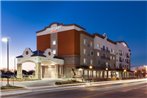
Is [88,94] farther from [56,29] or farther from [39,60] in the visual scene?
[56,29]

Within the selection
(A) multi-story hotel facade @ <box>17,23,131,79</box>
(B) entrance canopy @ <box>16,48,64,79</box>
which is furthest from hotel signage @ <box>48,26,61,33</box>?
(B) entrance canopy @ <box>16,48,64,79</box>

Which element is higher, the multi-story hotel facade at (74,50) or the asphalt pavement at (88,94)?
the multi-story hotel facade at (74,50)

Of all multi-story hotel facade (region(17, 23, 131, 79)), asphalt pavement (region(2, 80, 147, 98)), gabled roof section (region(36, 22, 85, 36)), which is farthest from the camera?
gabled roof section (region(36, 22, 85, 36))

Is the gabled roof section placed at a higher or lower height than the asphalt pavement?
higher

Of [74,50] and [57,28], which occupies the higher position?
[57,28]

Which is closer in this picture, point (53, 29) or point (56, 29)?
point (56, 29)

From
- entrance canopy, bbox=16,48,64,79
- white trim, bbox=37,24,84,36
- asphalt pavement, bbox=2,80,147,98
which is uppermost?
white trim, bbox=37,24,84,36

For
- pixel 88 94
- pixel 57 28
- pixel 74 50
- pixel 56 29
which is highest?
pixel 57 28

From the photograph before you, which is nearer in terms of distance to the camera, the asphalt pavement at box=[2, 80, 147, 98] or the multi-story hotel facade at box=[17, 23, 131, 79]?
the asphalt pavement at box=[2, 80, 147, 98]

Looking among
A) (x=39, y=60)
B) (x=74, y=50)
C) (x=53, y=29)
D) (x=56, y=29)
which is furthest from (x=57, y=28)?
(x=39, y=60)

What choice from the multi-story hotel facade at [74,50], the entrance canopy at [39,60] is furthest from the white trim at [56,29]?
the entrance canopy at [39,60]

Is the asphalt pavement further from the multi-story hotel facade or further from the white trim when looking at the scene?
the white trim

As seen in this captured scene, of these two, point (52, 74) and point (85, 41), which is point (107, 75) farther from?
point (52, 74)

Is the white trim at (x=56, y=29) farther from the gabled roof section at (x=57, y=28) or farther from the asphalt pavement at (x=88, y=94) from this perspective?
the asphalt pavement at (x=88, y=94)
